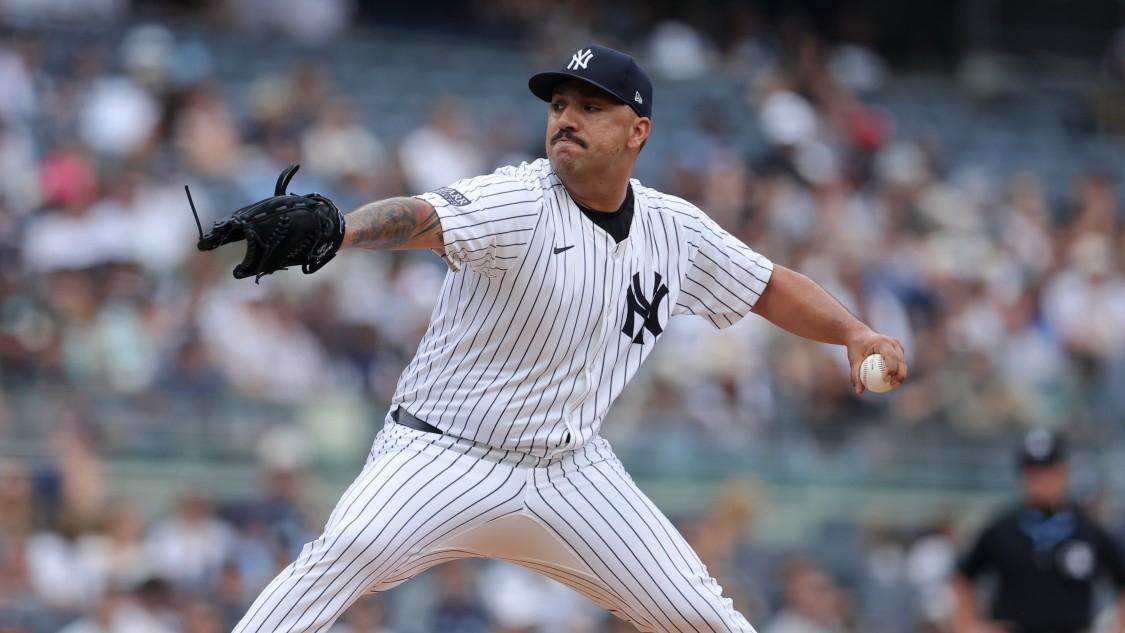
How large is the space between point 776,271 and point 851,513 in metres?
4.97

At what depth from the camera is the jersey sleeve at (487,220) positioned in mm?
4352

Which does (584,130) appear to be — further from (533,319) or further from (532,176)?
(533,319)

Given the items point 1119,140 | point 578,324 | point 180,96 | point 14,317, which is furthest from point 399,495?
point 1119,140

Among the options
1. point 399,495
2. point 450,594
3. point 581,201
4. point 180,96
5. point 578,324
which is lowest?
point 450,594

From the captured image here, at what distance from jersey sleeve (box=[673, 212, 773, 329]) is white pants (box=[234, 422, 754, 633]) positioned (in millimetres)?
591

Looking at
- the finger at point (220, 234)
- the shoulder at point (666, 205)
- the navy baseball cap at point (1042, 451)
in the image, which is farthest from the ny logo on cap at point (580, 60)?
the navy baseball cap at point (1042, 451)

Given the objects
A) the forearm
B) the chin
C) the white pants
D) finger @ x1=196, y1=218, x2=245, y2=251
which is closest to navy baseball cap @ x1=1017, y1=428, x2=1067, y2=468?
the forearm

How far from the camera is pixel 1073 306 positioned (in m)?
12.1

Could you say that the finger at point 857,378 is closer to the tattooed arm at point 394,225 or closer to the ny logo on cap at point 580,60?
the ny logo on cap at point 580,60

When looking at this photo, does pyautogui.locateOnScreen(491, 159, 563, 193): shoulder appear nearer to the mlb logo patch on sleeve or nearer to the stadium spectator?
the mlb logo patch on sleeve

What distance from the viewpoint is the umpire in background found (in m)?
7.52

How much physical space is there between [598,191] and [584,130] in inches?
7.3

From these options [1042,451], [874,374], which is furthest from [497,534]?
[1042,451]

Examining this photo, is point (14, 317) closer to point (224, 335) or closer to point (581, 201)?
point (224, 335)
